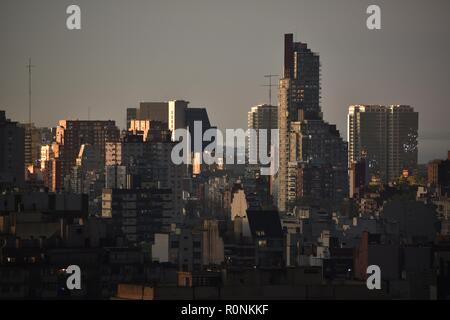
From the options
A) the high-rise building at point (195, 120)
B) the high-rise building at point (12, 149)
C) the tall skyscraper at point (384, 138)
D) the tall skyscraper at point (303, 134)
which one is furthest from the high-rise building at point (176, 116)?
the high-rise building at point (12, 149)

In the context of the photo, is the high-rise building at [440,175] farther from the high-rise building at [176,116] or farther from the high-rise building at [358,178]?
the high-rise building at [176,116]

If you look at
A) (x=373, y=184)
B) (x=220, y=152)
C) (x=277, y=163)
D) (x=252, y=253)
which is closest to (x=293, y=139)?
(x=277, y=163)

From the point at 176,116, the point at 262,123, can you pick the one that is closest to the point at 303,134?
the point at 262,123

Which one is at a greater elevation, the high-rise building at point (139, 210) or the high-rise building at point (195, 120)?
the high-rise building at point (195, 120)

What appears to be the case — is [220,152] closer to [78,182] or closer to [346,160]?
[78,182]
